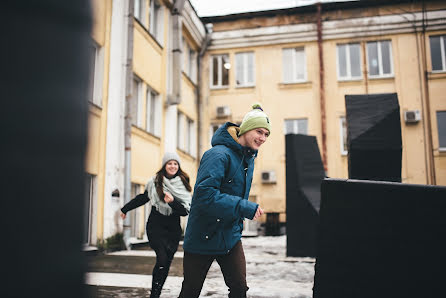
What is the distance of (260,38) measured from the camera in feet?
63.3

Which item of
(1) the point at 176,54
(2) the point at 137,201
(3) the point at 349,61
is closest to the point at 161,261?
(2) the point at 137,201

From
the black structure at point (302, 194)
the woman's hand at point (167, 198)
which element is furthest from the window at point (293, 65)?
the woman's hand at point (167, 198)

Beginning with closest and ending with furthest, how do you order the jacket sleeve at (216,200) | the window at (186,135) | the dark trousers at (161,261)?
1. the jacket sleeve at (216,200)
2. the dark trousers at (161,261)
3. the window at (186,135)

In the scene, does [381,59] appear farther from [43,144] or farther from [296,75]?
[43,144]

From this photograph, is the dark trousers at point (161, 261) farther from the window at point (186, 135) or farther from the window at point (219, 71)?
the window at point (219, 71)

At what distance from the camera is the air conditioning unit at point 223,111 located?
19.2m

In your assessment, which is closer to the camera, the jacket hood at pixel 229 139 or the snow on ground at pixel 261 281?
the jacket hood at pixel 229 139

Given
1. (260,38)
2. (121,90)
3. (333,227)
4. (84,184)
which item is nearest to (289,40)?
(260,38)

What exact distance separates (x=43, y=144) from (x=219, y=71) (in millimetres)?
19844

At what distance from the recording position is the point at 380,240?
220 cm

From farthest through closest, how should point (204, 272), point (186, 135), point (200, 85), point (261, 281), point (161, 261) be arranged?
point (200, 85) → point (186, 135) → point (261, 281) → point (161, 261) → point (204, 272)

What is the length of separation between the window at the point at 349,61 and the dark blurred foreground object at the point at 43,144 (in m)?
19.1

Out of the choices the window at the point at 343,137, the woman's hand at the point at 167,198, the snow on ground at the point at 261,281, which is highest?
the window at the point at 343,137

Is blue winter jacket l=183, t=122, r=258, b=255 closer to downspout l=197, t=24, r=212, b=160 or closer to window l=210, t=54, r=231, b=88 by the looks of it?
downspout l=197, t=24, r=212, b=160
